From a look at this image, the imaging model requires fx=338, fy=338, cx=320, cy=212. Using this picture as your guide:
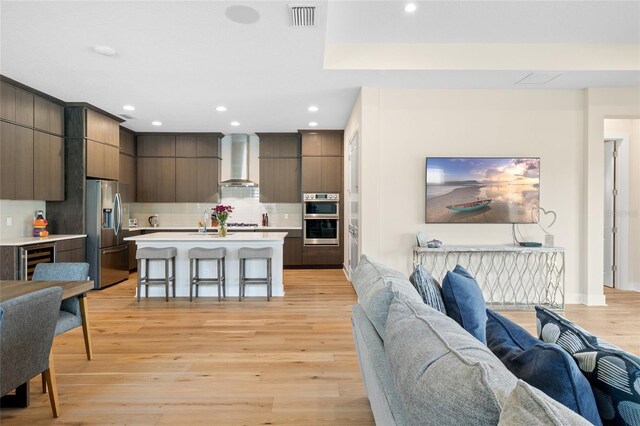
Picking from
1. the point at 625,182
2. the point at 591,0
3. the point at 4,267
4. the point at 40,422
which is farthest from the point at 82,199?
the point at 625,182

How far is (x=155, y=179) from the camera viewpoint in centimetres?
711

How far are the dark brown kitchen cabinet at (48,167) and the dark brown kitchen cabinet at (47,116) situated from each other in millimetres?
99

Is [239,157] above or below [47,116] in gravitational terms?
below

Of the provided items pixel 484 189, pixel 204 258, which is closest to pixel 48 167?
pixel 204 258

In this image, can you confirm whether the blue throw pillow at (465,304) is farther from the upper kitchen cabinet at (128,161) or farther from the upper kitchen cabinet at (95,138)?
the upper kitchen cabinet at (128,161)

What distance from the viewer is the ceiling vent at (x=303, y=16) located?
2.64 metres

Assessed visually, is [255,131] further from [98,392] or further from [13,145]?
[98,392]

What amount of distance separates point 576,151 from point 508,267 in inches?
69.0

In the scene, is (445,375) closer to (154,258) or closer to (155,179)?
(154,258)

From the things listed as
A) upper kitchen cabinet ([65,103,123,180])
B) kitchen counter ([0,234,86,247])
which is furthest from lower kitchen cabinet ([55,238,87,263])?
upper kitchen cabinet ([65,103,123,180])

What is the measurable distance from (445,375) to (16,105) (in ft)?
18.5

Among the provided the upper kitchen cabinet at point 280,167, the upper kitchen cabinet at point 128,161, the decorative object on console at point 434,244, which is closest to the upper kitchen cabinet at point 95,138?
the upper kitchen cabinet at point 128,161

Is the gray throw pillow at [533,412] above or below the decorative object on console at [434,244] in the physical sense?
above

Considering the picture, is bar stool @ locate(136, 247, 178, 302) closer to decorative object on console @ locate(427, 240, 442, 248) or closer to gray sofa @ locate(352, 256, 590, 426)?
decorative object on console @ locate(427, 240, 442, 248)
